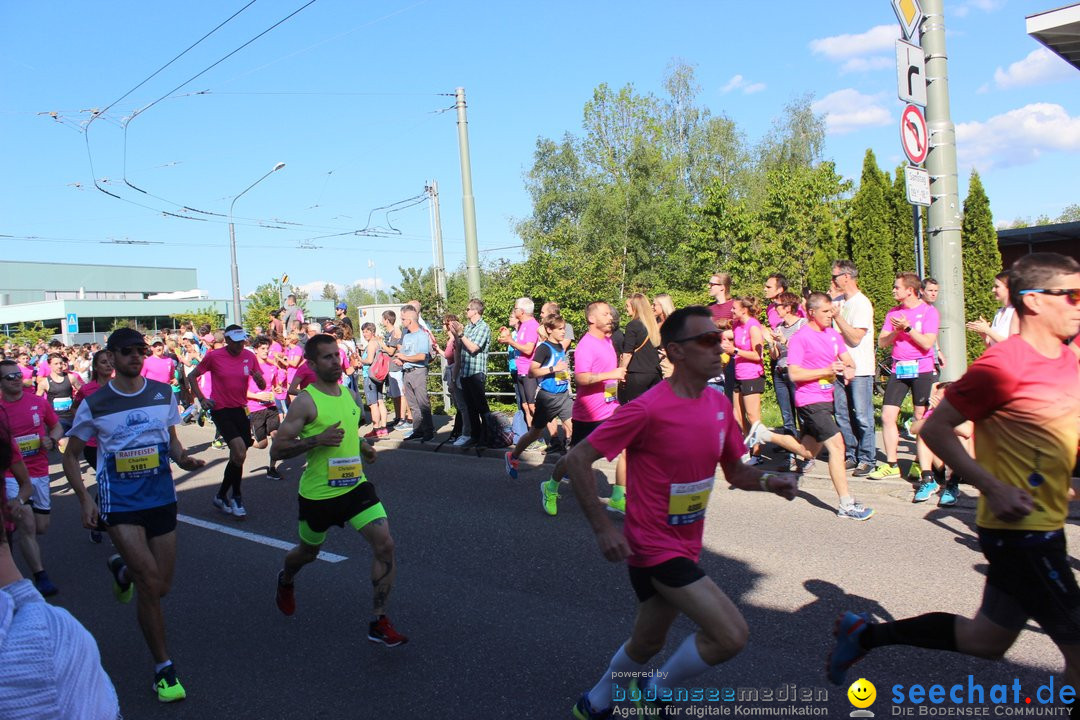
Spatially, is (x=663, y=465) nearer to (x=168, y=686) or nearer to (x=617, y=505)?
(x=168, y=686)

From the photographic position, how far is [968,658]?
156 inches

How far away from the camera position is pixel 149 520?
4582 millimetres

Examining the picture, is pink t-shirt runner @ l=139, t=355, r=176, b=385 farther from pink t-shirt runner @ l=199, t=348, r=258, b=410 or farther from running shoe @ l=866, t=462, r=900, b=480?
running shoe @ l=866, t=462, r=900, b=480

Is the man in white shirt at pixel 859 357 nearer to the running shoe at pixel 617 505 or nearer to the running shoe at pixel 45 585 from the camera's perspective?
the running shoe at pixel 617 505

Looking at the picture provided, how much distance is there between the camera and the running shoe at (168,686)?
4191mm

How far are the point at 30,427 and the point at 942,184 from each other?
337 inches

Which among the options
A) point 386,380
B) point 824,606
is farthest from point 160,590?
point 386,380

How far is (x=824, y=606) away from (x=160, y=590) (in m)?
3.87

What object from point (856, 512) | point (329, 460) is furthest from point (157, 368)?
point (856, 512)

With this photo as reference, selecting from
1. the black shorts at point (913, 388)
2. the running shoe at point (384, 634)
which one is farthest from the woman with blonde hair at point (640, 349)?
the running shoe at point (384, 634)

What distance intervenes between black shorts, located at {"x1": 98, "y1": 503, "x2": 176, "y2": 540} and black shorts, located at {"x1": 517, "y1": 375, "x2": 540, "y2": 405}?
20.3ft

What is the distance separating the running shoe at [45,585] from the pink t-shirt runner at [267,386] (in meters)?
4.57

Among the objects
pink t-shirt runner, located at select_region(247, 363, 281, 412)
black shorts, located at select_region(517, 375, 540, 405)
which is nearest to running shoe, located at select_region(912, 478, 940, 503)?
black shorts, located at select_region(517, 375, 540, 405)

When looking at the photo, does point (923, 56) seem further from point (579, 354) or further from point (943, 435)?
point (943, 435)
